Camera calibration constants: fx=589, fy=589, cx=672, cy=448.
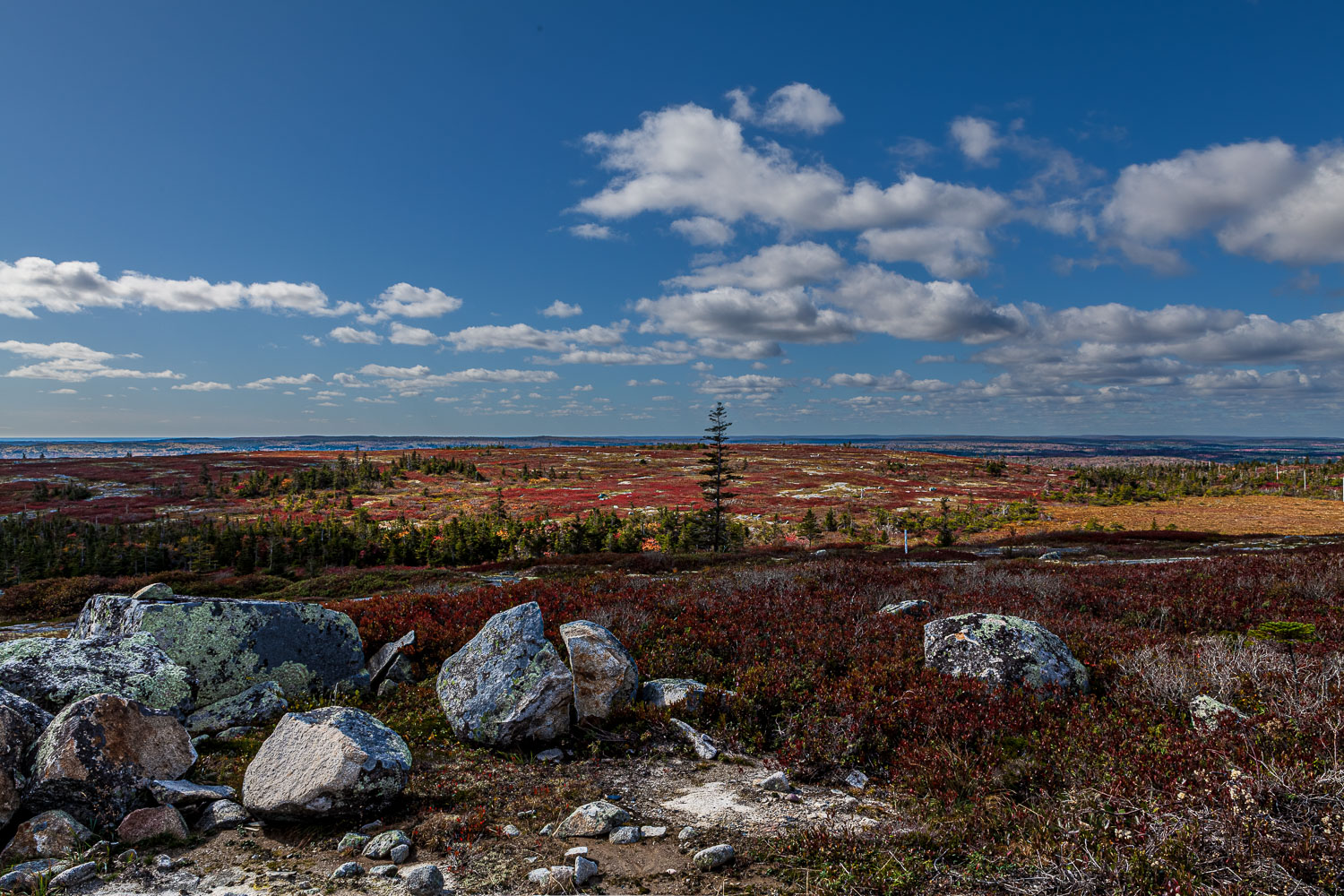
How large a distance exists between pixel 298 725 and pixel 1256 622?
53.3 feet

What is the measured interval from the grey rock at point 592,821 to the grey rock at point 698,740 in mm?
1592

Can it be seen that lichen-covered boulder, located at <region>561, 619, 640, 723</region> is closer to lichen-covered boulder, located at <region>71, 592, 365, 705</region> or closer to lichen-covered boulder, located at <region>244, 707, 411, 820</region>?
lichen-covered boulder, located at <region>244, 707, 411, 820</region>

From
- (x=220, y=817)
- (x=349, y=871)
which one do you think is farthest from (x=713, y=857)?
(x=220, y=817)

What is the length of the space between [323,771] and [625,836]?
2.85 metres

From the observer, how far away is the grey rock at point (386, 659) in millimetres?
9586

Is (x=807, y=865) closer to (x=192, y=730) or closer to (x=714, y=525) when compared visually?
(x=192, y=730)

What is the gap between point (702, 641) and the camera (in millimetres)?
9969

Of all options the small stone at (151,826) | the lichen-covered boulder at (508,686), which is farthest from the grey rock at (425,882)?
the lichen-covered boulder at (508,686)

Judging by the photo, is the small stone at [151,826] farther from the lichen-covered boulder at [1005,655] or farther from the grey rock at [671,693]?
the lichen-covered boulder at [1005,655]

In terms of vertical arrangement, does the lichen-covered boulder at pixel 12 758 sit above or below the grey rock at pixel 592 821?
above

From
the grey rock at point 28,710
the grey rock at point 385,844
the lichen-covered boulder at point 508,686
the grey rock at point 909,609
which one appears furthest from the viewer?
Result: the grey rock at point 909,609

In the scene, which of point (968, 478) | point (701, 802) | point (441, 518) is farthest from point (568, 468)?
point (701, 802)

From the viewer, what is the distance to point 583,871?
14.8ft

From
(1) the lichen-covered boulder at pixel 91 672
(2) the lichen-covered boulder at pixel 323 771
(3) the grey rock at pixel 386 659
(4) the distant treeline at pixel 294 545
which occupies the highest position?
(1) the lichen-covered boulder at pixel 91 672
